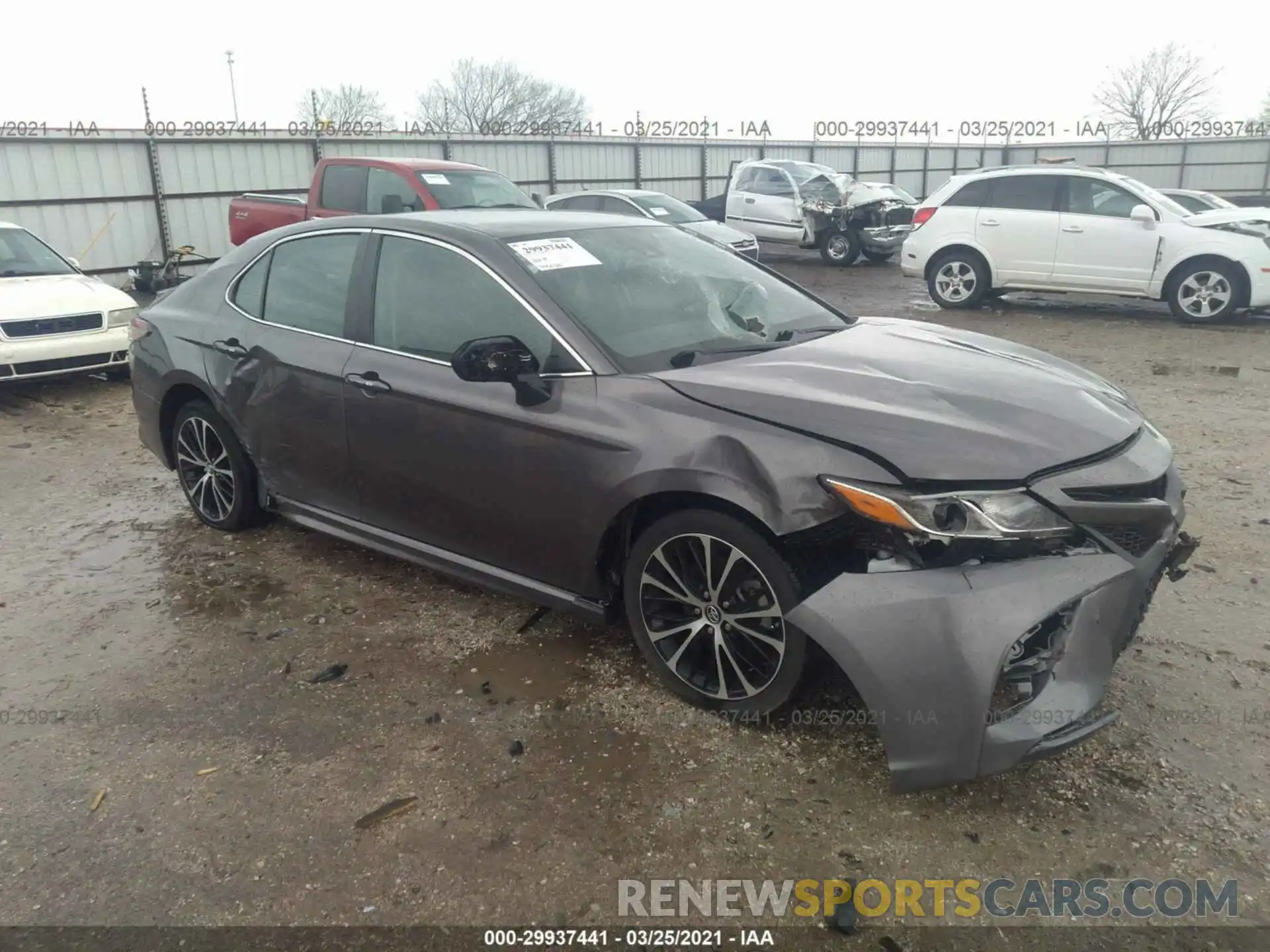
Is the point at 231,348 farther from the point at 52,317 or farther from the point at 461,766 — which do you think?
the point at 52,317

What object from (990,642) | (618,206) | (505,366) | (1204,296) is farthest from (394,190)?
(990,642)

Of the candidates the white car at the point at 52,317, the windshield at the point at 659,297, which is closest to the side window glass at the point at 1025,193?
the windshield at the point at 659,297

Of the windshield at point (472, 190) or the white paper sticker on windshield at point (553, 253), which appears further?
the windshield at point (472, 190)

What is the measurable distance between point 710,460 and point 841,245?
15996mm

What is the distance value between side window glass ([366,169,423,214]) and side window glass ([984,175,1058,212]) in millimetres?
7040

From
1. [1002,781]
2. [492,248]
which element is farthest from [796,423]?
[492,248]

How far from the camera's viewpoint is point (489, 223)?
395 centimetres

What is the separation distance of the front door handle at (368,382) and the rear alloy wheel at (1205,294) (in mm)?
10277

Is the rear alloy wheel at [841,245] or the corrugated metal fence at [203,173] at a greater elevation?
the corrugated metal fence at [203,173]

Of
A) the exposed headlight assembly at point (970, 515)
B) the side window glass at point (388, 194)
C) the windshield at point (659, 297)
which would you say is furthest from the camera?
the side window glass at point (388, 194)

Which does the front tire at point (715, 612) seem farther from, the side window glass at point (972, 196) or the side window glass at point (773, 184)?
the side window glass at point (773, 184)

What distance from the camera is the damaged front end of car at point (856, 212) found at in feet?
57.8

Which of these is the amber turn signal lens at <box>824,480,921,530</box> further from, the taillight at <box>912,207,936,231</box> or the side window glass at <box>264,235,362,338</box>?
the taillight at <box>912,207,936,231</box>

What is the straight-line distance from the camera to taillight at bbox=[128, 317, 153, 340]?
496cm
